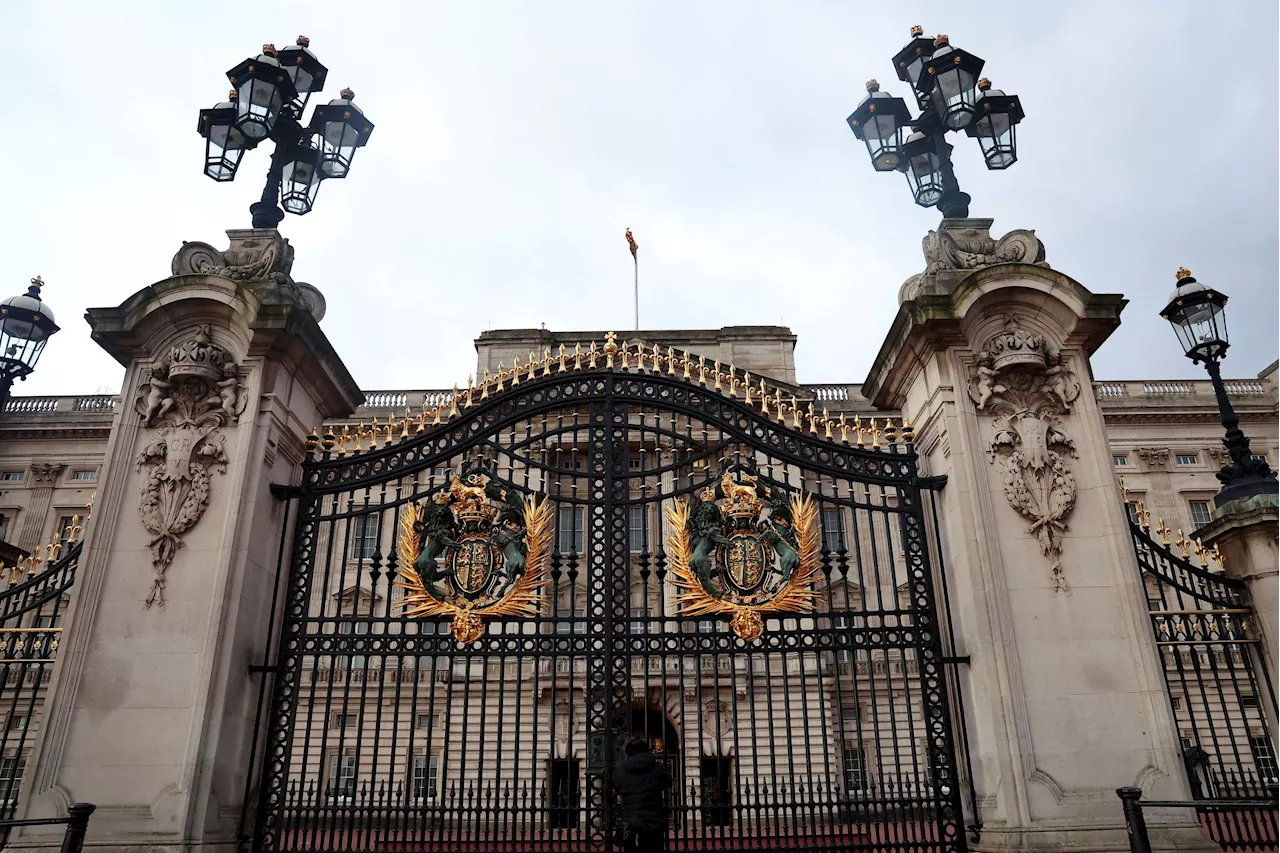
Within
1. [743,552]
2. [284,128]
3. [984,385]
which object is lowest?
[743,552]

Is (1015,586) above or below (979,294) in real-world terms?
below

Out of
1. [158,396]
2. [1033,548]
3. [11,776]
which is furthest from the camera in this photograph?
[158,396]

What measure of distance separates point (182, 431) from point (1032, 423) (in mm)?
8356

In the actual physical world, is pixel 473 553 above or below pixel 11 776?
above

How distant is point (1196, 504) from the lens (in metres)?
28.4

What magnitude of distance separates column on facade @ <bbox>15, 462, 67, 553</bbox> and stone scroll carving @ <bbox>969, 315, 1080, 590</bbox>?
1154 inches

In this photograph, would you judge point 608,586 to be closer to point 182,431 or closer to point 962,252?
point 182,431

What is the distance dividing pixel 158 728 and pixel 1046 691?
25.4 feet

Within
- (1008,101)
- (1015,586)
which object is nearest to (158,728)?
(1015,586)

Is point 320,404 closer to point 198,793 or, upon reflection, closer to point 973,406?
point 198,793

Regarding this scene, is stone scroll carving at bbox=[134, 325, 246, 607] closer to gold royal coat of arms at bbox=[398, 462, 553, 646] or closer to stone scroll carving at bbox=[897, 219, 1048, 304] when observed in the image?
gold royal coat of arms at bbox=[398, 462, 553, 646]

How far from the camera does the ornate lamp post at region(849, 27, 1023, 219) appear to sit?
31.5ft

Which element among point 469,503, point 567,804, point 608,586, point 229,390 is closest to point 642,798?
point 567,804

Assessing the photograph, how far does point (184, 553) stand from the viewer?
820cm
